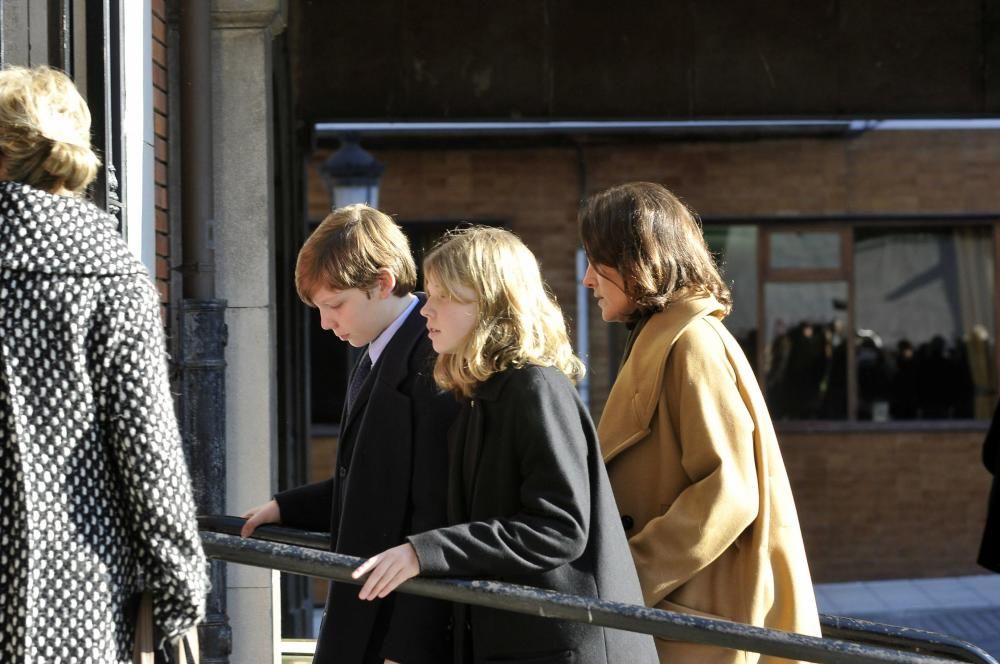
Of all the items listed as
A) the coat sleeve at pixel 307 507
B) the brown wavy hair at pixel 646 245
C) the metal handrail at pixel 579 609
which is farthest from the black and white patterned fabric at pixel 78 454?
the brown wavy hair at pixel 646 245

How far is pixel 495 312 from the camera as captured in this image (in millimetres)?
2469

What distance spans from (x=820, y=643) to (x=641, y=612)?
30cm

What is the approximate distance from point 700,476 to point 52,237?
4.07 ft

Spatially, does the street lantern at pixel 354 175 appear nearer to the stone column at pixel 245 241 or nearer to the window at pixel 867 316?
the stone column at pixel 245 241

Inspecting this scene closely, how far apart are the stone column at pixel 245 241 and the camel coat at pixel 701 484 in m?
2.66

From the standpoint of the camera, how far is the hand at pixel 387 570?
2309 millimetres

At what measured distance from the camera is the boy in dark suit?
260 centimetres

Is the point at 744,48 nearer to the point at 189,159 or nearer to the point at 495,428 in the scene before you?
the point at 189,159

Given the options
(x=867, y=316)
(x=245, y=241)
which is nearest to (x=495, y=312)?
(x=245, y=241)

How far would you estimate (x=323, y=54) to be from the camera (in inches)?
279

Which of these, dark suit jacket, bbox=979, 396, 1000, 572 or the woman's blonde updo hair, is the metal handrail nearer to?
the woman's blonde updo hair

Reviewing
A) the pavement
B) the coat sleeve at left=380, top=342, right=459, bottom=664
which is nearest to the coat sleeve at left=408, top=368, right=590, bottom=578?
the coat sleeve at left=380, top=342, right=459, bottom=664

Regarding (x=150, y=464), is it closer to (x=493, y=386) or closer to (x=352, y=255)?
(x=493, y=386)

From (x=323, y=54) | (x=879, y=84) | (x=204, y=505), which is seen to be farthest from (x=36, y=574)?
(x=879, y=84)
